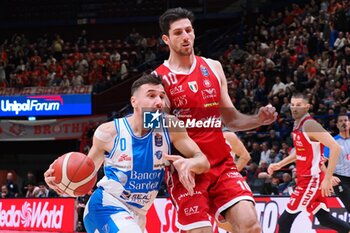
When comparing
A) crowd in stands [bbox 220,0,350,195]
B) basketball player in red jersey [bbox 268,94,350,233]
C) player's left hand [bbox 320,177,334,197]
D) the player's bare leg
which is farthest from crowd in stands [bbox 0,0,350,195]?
the player's bare leg

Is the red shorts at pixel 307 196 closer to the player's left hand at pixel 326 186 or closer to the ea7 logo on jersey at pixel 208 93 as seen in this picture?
the player's left hand at pixel 326 186

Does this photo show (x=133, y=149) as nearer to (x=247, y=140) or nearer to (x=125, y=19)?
(x=247, y=140)

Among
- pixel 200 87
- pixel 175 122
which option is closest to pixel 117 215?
pixel 175 122

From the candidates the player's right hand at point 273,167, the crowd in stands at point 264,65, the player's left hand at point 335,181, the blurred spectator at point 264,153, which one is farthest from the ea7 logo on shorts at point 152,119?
the blurred spectator at point 264,153

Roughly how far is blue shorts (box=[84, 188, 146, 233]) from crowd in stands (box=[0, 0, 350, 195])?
7125 millimetres

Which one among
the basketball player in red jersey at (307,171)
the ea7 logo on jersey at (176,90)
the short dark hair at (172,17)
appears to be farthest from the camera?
the basketball player in red jersey at (307,171)

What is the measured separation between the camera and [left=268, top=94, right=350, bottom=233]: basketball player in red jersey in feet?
25.2

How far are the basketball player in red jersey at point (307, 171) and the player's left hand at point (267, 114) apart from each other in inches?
126

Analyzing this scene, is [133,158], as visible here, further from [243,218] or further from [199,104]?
[243,218]

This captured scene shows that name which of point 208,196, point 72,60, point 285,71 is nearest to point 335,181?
point 208,196

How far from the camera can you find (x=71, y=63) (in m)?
23.5

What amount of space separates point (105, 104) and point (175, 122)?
17.8 metres

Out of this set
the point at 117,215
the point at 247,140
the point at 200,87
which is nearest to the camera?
the point at 117,215

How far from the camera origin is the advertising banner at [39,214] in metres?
12.0
